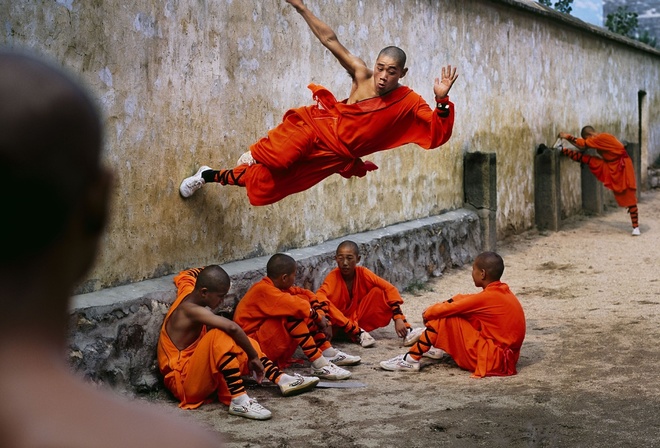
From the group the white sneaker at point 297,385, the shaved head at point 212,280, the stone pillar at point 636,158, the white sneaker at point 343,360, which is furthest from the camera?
the stone pillar at point 636,158

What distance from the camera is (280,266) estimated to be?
5496 millimetres

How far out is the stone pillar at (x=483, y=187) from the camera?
31.9ft

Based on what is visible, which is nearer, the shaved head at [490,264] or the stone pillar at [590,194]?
the shaved head at [490,264]

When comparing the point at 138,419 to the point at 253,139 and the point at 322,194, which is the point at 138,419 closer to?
the point at 253,139

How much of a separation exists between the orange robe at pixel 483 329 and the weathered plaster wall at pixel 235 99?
147cm

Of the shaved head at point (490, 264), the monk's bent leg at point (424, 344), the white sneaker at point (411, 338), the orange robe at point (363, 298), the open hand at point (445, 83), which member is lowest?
the white sneaker at point (411, 338)

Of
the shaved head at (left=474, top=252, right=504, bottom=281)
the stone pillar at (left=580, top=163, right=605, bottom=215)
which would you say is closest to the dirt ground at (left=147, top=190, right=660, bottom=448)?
the shaved head at (left=474, top=252, right=504, bottom=281)

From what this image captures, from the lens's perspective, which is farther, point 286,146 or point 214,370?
point 286,146

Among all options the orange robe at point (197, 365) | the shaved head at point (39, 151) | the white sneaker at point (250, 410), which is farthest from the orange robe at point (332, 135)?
the shaved head at point (39, 151)

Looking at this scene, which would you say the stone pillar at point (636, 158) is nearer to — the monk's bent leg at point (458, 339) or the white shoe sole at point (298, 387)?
the monk's bent leg at point (458, 339)

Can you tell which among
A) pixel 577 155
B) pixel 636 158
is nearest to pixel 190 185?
pixel 577 155

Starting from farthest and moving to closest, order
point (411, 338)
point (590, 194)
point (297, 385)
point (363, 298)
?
point (590, 194) < point (363, 298) < point (411, 338) < point (297, 385)

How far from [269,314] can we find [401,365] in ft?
3.05

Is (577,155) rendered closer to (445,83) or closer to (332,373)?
(445,83)
